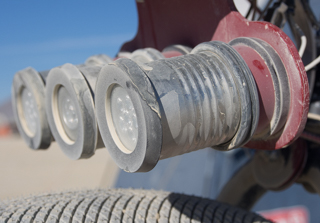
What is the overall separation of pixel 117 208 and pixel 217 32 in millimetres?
480

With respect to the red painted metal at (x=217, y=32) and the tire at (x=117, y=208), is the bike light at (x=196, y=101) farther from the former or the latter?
the tire at (x=117, y=208)

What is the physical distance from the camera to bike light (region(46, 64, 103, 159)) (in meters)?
0.69

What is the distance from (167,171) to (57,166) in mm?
3836

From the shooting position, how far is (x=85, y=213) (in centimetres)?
75

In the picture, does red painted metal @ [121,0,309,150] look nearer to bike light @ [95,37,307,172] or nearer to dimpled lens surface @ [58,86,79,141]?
bike light @ [95,37,307,172]

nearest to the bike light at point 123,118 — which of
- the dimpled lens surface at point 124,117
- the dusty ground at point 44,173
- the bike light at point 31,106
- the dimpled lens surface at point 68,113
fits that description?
the dimpled lens surface at point 124,117

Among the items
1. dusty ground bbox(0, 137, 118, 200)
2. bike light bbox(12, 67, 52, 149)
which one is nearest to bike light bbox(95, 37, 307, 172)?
bike light bbox(12, 67, 52, 149)

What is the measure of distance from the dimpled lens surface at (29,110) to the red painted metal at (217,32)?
35 centimetres

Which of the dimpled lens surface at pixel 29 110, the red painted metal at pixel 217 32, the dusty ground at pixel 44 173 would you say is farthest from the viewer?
the dusty ground at pixel 44 173

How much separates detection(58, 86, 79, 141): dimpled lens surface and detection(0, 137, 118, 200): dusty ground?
2695 millimetres

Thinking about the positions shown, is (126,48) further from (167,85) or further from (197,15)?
(167,85)

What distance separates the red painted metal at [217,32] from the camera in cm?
64

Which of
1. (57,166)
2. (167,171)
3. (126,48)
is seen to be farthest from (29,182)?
(126,48)

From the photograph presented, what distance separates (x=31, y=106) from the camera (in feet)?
2.97
